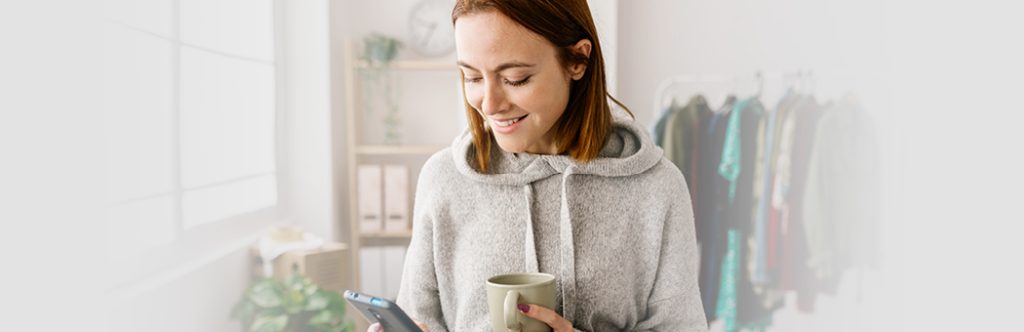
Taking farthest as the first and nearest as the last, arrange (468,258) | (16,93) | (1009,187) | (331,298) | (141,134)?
(331,298) < (1009,187) < (141,134) < (16,93) < (468,258)

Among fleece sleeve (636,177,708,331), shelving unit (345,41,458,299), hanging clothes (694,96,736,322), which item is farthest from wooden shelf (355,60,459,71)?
fleece sleeve (636,177,708,331)

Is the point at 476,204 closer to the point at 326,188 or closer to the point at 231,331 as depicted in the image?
the point at 231,331

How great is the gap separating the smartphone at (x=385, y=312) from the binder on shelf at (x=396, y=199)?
8.59ft

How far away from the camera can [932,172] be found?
299 cm

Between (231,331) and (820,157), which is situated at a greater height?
(820,157)

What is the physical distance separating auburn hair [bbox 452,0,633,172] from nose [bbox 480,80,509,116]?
3.3 inches

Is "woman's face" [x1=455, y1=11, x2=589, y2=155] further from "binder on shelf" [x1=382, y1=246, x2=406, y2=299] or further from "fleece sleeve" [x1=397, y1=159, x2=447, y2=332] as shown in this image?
"binder on shelf" [x1=382, y1=246, x2=406, y2=299]

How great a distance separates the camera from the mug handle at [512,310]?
3.21ft

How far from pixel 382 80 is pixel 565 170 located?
9.38 ft

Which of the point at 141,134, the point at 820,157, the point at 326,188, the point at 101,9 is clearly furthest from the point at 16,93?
the point at 820,157

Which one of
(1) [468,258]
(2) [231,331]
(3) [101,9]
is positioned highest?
(3) [101,9]

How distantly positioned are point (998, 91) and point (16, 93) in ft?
9.11

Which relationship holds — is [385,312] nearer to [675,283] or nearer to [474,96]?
[474,96]

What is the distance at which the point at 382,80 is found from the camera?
12.8 feet
